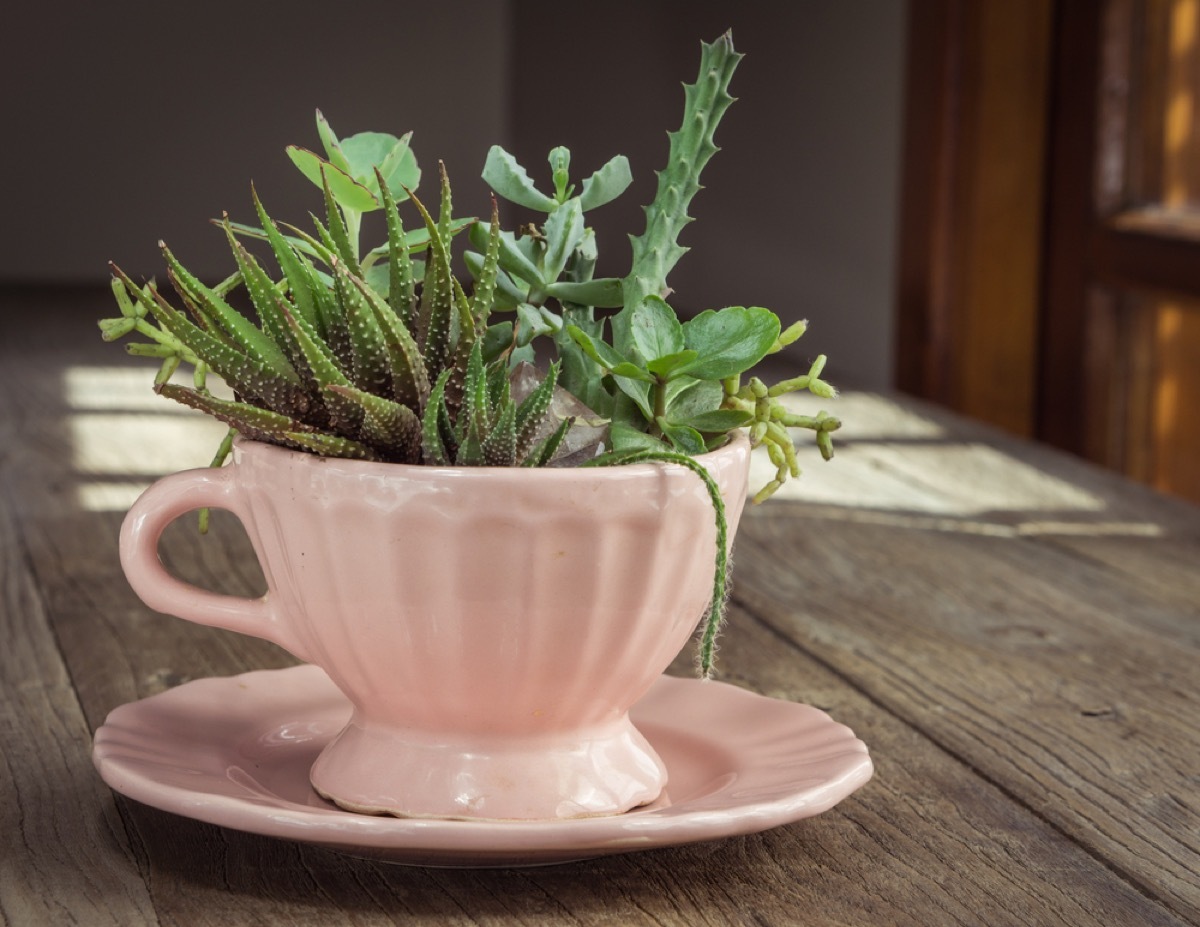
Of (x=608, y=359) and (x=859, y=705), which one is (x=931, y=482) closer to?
(x=859, y=705)

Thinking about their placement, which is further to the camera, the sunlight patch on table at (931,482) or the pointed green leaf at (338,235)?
the sunlight patch on table at (931,482)

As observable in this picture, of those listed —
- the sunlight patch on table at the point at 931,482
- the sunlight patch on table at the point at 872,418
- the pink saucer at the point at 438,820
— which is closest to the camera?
the pink saucer at the point at 438,820

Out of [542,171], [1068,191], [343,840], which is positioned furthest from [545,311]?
[542,171]

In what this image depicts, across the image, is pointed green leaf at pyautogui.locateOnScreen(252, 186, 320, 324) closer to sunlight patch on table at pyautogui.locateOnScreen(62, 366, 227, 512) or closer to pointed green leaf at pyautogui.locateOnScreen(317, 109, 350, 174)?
pointed green leaf at pyautogui.locateOnScreen(317, 109, 350, 174)

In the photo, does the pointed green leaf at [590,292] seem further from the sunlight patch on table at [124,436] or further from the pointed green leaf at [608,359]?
the sunlight patch on table at [124,436]

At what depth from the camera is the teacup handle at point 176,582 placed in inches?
16.8

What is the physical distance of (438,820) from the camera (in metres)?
0.36

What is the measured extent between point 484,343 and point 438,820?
0.44 feet

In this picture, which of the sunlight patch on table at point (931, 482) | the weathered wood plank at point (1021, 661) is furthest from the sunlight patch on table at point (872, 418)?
the weathered wood plank at point (1021, 661)

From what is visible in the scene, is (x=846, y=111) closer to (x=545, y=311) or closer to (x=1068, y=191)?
(x=1068, y=191)

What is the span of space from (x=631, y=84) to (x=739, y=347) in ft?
11.2

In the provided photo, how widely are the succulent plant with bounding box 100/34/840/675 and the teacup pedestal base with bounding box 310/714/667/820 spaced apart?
6 centimetres

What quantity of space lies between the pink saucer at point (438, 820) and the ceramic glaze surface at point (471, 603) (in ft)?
0.08

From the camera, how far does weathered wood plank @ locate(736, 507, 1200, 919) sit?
471mm
